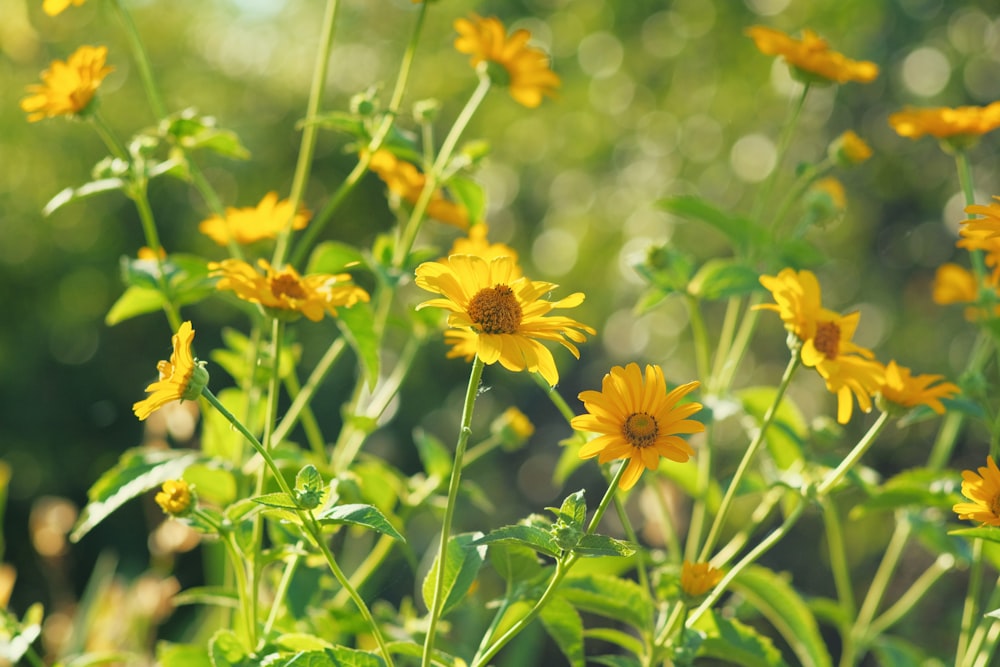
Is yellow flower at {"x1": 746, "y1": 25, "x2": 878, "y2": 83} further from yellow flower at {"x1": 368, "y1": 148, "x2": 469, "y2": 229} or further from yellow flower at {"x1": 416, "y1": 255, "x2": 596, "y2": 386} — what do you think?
yellow flower at {"x1": 416, "y1": 255, "x2": 596, "y2": 386}

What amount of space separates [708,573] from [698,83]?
2.70m

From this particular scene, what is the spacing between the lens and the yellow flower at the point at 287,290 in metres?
0.64

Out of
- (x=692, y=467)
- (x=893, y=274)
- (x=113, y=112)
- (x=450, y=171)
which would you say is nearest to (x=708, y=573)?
(x=692, y=467)

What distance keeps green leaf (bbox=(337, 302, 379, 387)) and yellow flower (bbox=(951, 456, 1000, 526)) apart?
15.6 inches

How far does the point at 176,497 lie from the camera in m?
0.63

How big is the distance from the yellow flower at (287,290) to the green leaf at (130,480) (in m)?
0.15

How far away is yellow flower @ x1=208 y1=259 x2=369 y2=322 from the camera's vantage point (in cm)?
64

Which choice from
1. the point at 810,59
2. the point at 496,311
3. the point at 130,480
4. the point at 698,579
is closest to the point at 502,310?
the point at 496,311

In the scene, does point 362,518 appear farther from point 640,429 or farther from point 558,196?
point 558,196

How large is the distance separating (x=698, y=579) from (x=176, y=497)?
1.07 ft

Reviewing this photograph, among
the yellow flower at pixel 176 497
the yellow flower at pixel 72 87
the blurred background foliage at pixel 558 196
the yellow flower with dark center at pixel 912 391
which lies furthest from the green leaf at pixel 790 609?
the blurred background foliage at pixel 558 196

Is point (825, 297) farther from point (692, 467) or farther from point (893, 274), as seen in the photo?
point (692, 467)

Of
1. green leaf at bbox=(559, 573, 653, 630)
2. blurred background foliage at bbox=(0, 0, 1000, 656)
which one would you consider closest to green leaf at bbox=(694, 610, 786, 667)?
green leaf at bbox=(559, 573, 653, 630)

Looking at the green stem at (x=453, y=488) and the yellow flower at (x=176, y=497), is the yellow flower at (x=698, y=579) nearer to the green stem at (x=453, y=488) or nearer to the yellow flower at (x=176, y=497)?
the green stem at (x=453, y=488)
